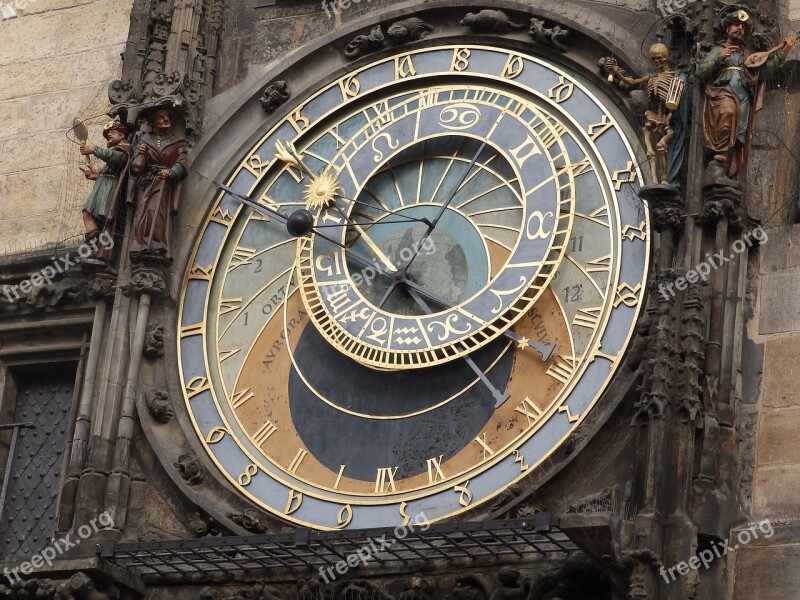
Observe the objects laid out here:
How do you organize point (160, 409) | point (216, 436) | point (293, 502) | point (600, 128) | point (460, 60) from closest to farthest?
point (293, 502) < point (600, 128) < point (216, 436) < point (160, 409) < point (460, 60)

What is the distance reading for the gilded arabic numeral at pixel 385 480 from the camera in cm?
1406

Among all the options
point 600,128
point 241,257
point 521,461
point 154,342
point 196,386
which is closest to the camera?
point 521,461

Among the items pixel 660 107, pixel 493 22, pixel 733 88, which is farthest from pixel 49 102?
pixel 733 88

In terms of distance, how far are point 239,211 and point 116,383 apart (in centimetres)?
138

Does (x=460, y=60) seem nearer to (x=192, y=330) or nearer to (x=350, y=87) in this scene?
(x=350, y=87)

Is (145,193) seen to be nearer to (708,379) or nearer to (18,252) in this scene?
(18,252)

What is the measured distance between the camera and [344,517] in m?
14.0

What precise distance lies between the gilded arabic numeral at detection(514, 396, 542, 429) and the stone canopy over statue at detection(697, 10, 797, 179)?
1652 mm

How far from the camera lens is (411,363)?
1428cm

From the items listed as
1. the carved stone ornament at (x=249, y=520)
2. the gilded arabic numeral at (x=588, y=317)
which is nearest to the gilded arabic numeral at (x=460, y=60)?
the gilded arabic numeral at (x=588, y=317)

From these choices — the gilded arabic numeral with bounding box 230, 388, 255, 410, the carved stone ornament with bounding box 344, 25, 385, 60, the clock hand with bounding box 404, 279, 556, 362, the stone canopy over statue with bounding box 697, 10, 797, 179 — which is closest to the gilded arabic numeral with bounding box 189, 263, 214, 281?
the gilded arabic numeral with bounding box 230, 388, 255, 410

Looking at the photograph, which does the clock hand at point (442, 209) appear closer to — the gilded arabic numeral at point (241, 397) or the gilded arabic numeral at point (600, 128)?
the gilded arabic numeral at point (600, 128)

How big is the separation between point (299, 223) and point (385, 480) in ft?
5.46

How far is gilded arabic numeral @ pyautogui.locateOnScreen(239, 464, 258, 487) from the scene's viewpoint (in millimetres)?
14422
